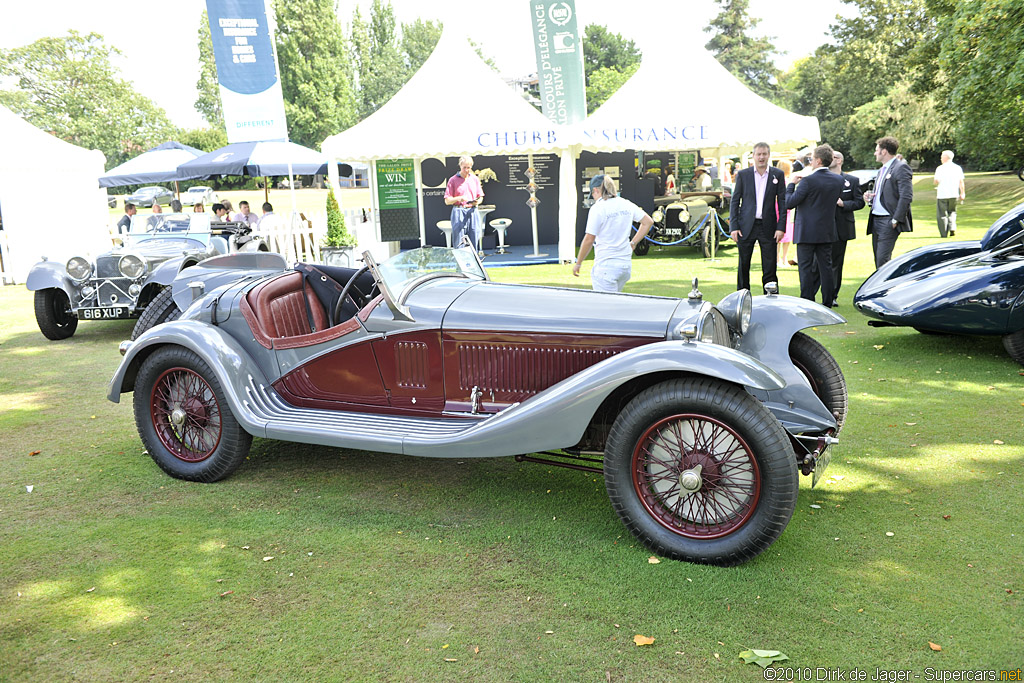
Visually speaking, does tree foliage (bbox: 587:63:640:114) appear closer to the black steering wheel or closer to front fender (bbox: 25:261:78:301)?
front fender (bbox: 25:261:78:301)

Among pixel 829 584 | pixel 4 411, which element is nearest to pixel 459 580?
pixel 829 584

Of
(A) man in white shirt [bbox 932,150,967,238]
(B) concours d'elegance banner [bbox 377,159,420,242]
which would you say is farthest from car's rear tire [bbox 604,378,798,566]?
(A) man in white shirt [bbox 932,150,967,238]

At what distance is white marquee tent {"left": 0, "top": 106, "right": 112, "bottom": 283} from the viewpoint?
15078 millimetres

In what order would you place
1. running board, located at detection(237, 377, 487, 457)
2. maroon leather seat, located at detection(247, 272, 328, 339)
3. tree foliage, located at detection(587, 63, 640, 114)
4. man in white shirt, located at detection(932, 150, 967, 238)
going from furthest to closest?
tree foliage, located at detection(587, 63, 640, 114)
man in white shirt, located at detection(932, 150, 967, 238)
maroon leather seat, located at detection(247, 272, 328, 339)
running board, located at detection(237, 377, 487, 457)

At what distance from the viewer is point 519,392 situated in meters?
4.12

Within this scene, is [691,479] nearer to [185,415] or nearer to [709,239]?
[185,415]

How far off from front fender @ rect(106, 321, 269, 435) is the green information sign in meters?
12.2

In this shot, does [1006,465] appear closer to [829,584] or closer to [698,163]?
[829,584]

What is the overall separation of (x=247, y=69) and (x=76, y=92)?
60424mm

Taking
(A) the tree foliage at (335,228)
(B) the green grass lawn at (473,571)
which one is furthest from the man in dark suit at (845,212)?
(A) the tree foliage at (335,228)

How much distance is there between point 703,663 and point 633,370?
1268 millimetres

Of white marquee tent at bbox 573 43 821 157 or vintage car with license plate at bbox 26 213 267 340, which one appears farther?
white marquee tent at bbox 573 43 821 157

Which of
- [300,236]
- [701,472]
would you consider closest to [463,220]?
[300,236]

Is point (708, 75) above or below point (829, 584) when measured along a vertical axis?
above
